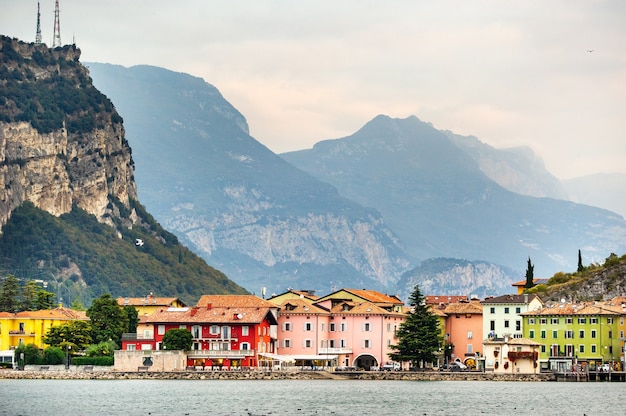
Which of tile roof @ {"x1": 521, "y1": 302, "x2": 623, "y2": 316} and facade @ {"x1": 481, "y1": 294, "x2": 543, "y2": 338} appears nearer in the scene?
tile roof @ {"x1": 521, "y1": 302, "x2": 623, "y2": 316}

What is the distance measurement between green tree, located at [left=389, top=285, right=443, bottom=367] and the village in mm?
3853

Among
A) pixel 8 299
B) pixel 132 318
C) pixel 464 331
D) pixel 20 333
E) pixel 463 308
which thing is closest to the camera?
pixel 20 333

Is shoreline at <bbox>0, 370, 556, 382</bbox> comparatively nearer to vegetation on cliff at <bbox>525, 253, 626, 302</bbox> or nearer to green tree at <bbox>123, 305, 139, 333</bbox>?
green tree at <bbox>123, 305, 139, 333</bbox>

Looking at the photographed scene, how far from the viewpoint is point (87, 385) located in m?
132

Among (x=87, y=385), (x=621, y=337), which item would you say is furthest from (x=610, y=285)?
(x=87, y=385)

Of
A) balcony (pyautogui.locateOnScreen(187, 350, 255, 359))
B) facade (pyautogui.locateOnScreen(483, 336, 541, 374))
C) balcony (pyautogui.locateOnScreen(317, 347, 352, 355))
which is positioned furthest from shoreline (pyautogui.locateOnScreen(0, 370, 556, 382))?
balcony (pyautogui.locateOnScreen(317, 347, 352, 355))

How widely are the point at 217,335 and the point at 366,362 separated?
2020cm

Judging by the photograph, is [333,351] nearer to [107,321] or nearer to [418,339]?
[418,339]

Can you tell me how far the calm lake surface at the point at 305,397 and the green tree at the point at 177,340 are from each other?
6.84 metres

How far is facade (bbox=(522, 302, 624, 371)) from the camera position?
15025 centimetres

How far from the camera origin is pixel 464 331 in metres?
175

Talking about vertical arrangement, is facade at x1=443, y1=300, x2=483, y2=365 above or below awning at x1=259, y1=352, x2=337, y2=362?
above

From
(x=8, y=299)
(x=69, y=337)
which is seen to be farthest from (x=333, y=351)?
(x=8, y=299)

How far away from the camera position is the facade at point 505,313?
163875 millimetres
